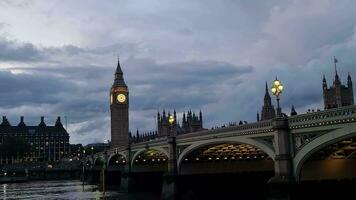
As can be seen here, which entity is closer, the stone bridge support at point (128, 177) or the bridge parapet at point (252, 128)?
the bridge parapet at point (252, 128)

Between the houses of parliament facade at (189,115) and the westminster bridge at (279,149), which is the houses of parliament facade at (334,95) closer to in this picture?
the houses of parliament facade at (189,115)

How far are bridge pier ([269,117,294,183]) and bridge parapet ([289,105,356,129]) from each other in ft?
1.99

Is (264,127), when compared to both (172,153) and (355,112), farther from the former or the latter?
Answer: (172,153)

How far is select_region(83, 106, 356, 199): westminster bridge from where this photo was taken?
31.9 m

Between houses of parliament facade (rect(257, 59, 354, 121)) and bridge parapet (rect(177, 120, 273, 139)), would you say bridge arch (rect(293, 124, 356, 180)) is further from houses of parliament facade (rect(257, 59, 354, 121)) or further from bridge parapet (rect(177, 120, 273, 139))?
houses of parliament facade (rect(257, 59, 354, 121))

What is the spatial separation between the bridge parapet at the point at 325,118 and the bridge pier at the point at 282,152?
0.61 m

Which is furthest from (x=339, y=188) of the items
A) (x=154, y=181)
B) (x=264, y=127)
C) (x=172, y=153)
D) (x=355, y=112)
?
(x=154, y=181)

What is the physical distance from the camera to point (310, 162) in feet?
125

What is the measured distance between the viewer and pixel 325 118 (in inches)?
1254

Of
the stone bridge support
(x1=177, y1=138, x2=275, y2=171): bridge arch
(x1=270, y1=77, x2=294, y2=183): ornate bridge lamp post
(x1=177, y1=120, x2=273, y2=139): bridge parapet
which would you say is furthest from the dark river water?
(x1=270, y1=77, x2=294, y2=183): ornate bridge lamp post

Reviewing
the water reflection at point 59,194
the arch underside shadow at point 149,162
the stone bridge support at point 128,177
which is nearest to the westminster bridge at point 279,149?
the water reflection at point 59,194

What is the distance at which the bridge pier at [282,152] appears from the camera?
35.2m

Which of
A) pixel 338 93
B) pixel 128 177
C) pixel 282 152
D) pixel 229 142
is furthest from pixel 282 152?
pixel 338 93

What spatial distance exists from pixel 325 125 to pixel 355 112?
2.53 m
